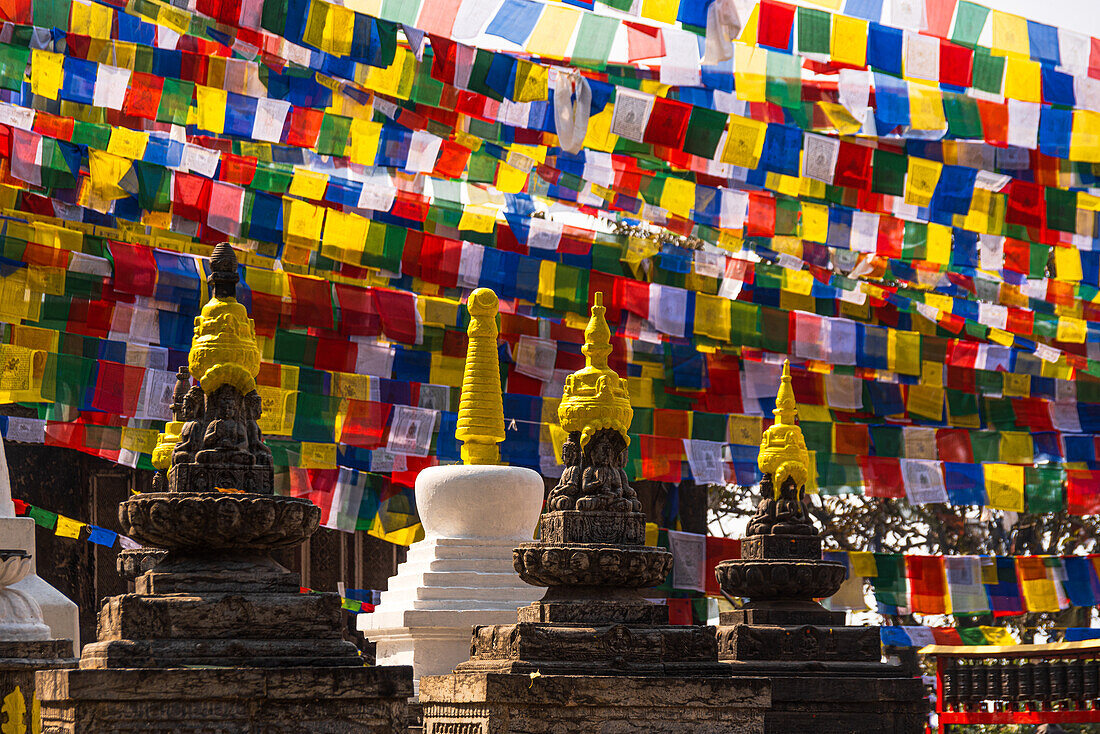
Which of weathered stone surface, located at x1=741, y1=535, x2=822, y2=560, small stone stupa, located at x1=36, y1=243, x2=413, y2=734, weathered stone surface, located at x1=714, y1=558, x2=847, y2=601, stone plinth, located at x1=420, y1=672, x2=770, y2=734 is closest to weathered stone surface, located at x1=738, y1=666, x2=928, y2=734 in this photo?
weathered stone surface, located at x1=714, y1=558, x2=847, y2=601

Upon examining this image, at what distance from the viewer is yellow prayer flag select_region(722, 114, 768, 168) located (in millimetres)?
12062

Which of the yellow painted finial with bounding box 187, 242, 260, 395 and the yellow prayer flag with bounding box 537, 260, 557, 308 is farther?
the yellow prayer flag with bounding box 537, 260, 557, 308

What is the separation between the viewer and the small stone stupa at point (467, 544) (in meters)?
9.10

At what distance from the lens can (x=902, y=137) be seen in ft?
43.0

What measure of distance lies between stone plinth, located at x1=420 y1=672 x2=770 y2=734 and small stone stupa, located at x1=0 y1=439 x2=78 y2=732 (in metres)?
2.29

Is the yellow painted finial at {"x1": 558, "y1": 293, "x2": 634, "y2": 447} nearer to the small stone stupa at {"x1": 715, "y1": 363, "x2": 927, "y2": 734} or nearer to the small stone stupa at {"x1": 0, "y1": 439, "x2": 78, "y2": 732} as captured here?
the small stone stupa at {"x1": 715, "y1": 363, "x2": 927, "y2": 734}

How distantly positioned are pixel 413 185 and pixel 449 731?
7.09 metres

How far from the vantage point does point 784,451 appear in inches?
402

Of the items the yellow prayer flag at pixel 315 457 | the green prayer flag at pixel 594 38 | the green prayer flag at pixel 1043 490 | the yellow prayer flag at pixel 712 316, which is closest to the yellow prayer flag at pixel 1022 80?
the yellow prayer flag at pixel 712 316

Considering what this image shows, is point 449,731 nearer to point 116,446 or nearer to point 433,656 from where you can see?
point 433,656

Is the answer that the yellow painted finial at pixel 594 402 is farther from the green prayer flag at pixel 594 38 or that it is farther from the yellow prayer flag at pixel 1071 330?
the yellow prayer flag at pixel 1071 330

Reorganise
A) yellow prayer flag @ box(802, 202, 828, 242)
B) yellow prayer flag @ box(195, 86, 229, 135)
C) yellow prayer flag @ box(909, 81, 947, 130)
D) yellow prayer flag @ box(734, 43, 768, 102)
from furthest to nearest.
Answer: yellow prayer flag @ box(802, 202, 828, 242)
yellow prayer flag @ box(909, 81, 947, 130)
yellow prayer flag @ box(734, 43, 768, 102)
yellow prayer flag @ box(195, 86, 229, 135)

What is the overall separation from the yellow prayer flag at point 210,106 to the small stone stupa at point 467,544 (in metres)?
2.85

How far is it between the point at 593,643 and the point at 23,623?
129 inches
